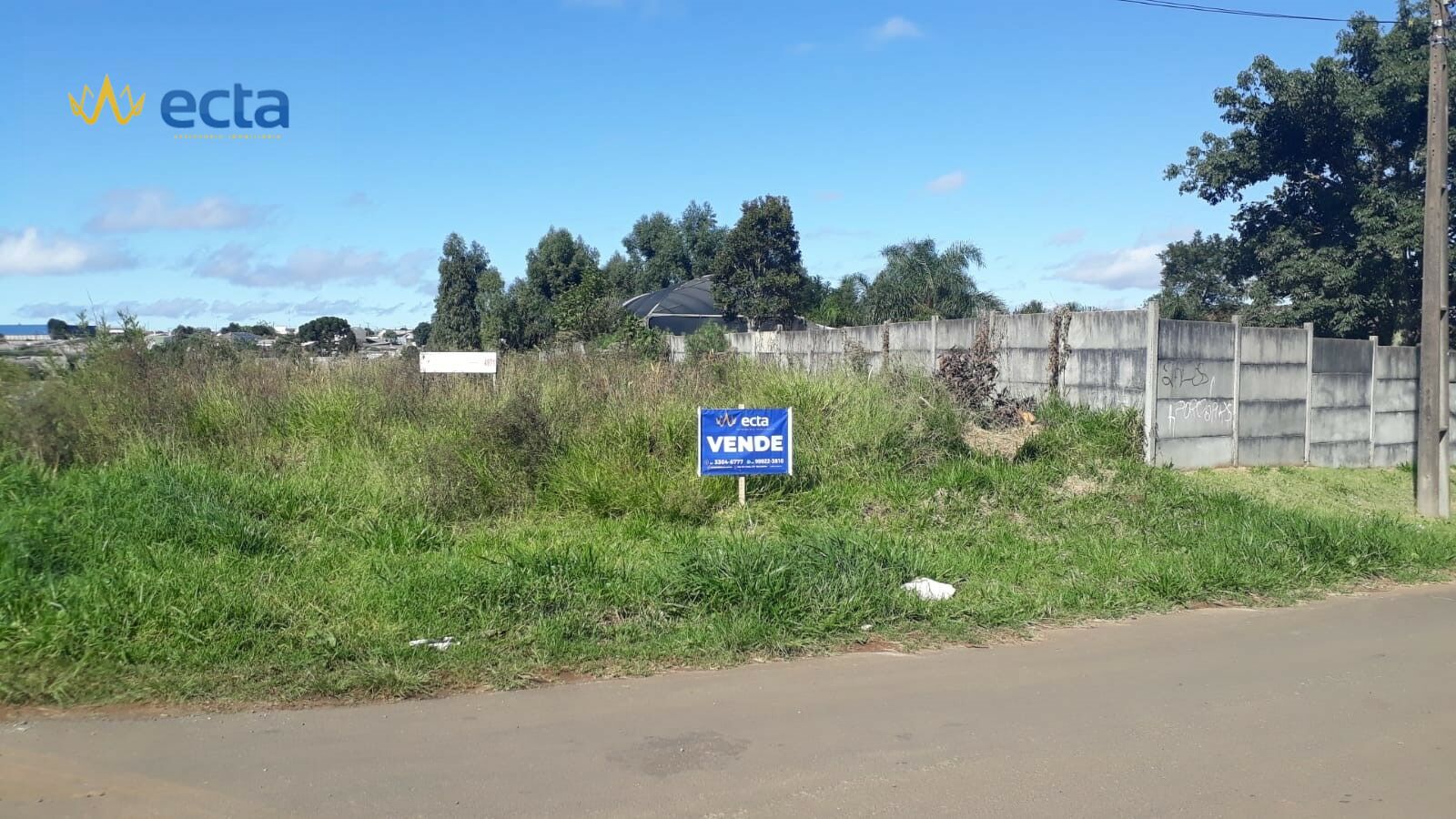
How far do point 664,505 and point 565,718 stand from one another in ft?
13.8

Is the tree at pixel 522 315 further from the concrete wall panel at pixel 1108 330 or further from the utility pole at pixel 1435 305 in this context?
the utility pole at pixel 1435 305

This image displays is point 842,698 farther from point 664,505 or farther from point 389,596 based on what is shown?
point 664,505

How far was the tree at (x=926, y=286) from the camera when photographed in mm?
29203

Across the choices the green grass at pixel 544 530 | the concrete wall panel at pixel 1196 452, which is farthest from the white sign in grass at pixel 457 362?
the concrete wall panel at pixel 1196 452

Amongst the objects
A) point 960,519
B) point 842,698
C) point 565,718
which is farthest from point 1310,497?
point 565,718

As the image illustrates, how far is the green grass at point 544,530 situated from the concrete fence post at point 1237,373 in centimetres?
56

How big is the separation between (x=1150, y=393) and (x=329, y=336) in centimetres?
1766

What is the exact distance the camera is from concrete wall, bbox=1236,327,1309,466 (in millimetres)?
14094

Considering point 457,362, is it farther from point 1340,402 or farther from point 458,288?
point 458,288

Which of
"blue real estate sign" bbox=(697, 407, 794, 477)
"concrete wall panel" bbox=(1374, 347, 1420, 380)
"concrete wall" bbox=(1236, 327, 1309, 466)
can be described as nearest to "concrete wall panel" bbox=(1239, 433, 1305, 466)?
"concrete wall" bbox=(1236, 327, 1309, 466)

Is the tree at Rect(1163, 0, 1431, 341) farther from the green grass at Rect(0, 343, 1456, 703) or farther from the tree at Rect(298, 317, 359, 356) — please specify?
the tree at Rect(298, 317, 359, 356)

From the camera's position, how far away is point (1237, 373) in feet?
45.6

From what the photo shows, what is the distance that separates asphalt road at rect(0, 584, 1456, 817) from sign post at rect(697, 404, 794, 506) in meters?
3.42

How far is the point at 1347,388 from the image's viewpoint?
15508 mm
